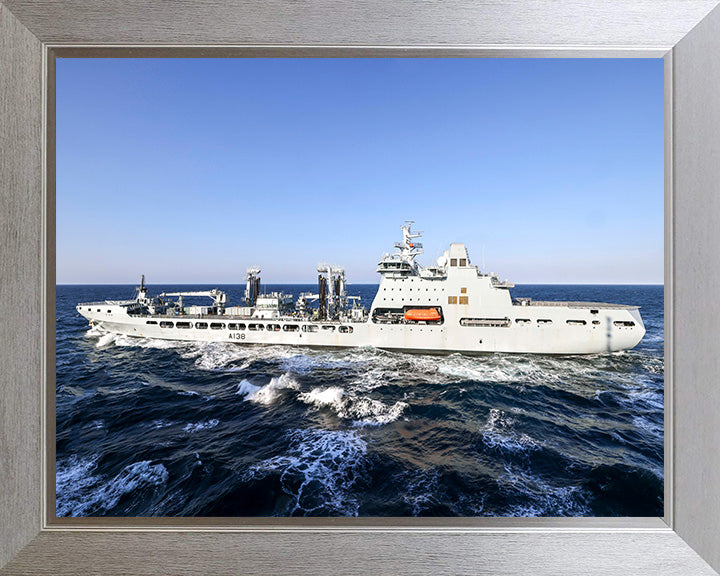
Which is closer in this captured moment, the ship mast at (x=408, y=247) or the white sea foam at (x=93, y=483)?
the white sea foam at (x=93, y=483)

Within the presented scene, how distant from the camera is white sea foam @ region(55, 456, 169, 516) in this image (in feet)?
5.81

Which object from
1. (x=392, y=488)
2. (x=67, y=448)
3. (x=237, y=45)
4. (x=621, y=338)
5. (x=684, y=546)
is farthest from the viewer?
(x=621, y=338)

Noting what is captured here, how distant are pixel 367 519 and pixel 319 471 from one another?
99cm

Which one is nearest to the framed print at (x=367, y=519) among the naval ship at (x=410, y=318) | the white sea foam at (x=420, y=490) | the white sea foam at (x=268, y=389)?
the white sea foam at (x=420, y=490)

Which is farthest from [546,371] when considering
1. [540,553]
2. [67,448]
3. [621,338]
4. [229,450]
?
[67,448]

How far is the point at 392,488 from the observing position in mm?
2062

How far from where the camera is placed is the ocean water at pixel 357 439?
1.95 metres

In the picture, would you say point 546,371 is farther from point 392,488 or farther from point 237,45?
point 237,45

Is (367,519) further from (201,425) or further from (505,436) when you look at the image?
(201,425)

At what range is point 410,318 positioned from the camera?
7.19m

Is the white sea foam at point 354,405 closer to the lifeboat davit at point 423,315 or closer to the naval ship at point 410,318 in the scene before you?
the naval ship at point 410,318

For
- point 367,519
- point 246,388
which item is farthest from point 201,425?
point 367,519

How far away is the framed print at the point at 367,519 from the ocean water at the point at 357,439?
0.30 meters

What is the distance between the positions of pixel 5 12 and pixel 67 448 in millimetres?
3261
